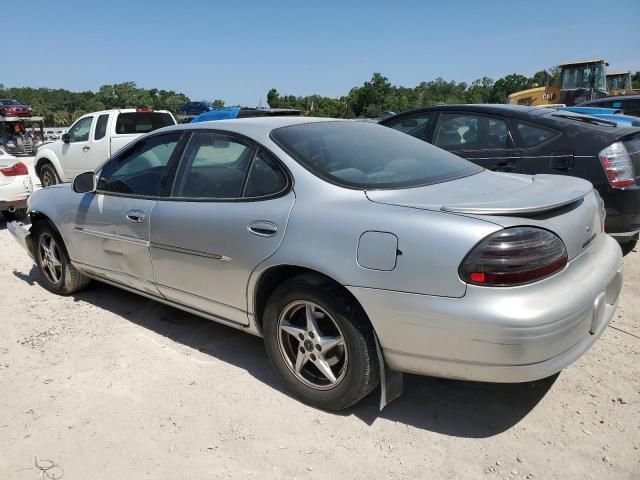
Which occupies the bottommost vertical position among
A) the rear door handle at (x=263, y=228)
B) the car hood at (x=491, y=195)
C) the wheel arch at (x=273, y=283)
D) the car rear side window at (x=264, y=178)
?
the wheel arch at (x=273, y=283)

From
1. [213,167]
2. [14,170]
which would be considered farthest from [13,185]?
[213,167]

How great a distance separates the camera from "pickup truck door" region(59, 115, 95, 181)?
33.9 feet

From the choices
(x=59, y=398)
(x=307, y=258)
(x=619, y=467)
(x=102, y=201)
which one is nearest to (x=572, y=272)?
(x=619, y=467)

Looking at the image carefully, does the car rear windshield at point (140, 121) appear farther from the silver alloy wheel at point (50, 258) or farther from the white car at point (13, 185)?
the silver alloy wheel at point (50, 258)

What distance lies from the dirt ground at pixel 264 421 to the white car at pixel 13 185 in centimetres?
477

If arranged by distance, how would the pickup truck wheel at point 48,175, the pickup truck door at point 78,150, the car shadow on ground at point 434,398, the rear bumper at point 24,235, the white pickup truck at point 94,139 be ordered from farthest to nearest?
the pickup truck wheel at point 48,175
the pickup truck door at point 78,150
the white pickup truck at point 94,139
the rear bumper at point 24,235
the car shadow on ground at point 434,398

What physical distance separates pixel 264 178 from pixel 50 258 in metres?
2.75

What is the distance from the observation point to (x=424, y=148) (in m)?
3.43

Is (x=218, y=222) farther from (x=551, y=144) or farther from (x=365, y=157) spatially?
(x=551, y=144)

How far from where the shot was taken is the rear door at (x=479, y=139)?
17.0 ft

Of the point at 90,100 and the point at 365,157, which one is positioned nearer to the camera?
the point at 365,157

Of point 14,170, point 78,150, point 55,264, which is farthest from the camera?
point 78,150

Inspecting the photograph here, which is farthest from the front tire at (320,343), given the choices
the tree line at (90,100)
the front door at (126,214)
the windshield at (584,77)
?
the tree line at (90,100)

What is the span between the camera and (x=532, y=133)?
5051 mm
